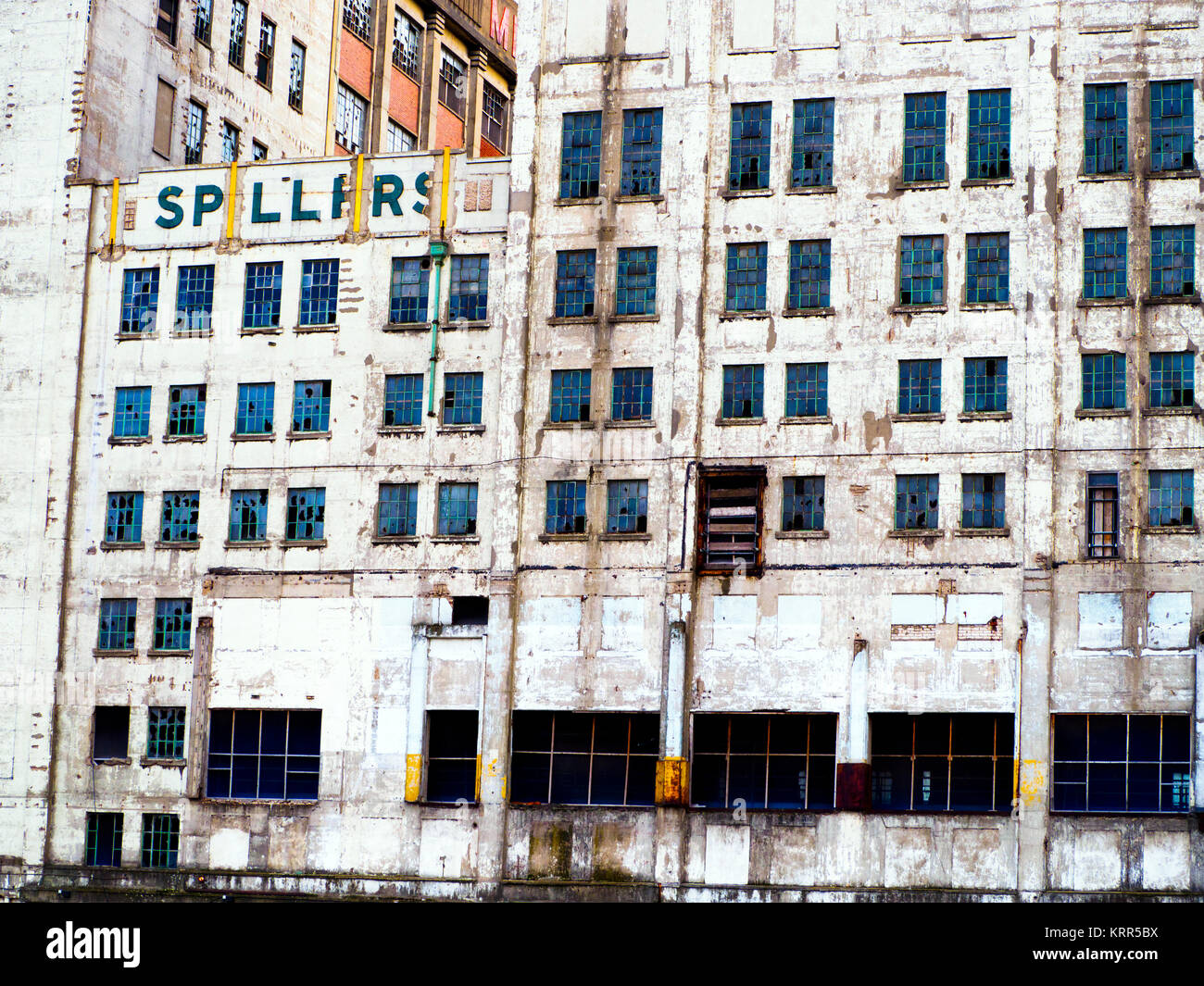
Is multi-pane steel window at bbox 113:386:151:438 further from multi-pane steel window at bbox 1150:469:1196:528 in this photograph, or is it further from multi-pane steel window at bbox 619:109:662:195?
multi-pane steel window at bbox 1150:469:1196:528

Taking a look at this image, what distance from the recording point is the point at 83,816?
65.2 m

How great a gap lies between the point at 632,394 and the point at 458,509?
6458 millimetres

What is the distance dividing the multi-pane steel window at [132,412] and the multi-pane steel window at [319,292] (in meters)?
6.06

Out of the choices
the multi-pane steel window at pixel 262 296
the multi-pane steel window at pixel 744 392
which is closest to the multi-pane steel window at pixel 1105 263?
the multi-pane steel window at pixel 744 392

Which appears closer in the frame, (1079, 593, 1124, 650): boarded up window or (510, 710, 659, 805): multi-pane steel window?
(1079, 593, 1124, 650): boarded up window

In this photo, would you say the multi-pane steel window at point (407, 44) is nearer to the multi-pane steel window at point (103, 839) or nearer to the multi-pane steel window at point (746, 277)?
the multi-pane steel window at point (746, 277)

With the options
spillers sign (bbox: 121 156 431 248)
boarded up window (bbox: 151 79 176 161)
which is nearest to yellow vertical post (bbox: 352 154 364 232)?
spillers sign (bbox: 121 156 431 248)

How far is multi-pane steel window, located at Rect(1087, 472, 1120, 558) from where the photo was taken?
192 ft

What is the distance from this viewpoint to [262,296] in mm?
66938

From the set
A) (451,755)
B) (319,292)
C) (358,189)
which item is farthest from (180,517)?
(451,755)

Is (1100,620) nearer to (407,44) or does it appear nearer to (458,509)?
(458,509)

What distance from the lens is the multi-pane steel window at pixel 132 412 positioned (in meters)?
67.6

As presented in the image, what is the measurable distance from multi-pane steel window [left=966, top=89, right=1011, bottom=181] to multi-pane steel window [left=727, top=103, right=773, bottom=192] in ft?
20.1

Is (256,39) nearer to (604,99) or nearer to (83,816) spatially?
(604,99)
